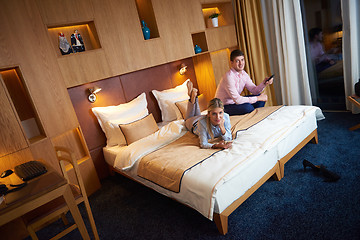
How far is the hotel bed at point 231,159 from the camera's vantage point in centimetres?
173

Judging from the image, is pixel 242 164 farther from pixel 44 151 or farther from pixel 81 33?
pixel 81 33

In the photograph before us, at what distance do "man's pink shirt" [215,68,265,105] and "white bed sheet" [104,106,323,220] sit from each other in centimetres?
53

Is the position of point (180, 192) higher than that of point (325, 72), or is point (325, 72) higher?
point (325, 72)

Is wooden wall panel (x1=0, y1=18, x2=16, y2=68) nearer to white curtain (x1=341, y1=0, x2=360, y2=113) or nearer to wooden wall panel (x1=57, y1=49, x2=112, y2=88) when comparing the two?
wooden wall panel (x1=57, y1=49, x2=112, y2=88)

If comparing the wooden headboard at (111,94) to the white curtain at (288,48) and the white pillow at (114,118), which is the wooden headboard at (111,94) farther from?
the white curtain at (288,48)

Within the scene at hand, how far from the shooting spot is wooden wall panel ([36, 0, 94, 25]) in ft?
8.04

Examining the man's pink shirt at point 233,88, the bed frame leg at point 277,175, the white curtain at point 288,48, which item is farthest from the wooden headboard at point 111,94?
the bed frame leg at point 277,175

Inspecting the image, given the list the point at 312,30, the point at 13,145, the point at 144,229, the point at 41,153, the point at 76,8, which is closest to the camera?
the point at 144,229

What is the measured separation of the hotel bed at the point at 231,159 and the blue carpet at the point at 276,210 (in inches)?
6.3

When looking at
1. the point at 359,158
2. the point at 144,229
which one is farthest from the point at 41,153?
the point at 359,158

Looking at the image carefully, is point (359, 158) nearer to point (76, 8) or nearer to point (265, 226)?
point (265, 226)

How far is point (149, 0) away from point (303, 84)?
2.91 meters

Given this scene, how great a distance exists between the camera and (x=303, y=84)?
4020 millimetres

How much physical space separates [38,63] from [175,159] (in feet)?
5.73
